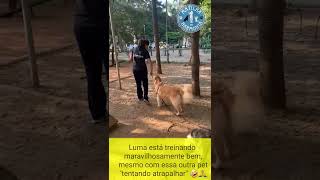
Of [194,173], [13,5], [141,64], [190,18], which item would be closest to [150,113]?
[141,64]

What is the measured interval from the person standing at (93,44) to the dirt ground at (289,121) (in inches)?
25.7

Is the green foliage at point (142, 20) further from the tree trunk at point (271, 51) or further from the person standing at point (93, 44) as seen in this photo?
the tree trunk at point (271, 51)

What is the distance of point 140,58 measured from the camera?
244 cm

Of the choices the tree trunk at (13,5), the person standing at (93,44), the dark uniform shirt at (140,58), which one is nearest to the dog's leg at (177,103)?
the dark uniform shirt at (140,58)

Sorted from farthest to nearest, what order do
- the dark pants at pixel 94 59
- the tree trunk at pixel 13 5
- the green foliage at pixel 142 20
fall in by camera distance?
the tree trunk at pixel 13 5
the dark pants at pixel 94 59
the green foliage at pixel 142 20

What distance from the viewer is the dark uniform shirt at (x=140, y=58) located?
2.43 metres

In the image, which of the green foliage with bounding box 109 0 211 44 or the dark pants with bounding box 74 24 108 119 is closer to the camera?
the green foliage with bounding box 109 0 211 44

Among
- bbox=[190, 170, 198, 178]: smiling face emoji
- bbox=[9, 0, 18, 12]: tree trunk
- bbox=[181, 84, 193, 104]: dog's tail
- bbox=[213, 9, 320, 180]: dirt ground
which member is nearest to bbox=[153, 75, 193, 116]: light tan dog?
bbox=[181, 84, 193, 104]: dog's tail

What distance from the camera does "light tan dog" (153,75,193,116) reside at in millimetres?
2436

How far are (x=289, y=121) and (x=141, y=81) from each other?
0.85 metres

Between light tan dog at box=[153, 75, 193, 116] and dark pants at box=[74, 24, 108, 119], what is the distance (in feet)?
0.98

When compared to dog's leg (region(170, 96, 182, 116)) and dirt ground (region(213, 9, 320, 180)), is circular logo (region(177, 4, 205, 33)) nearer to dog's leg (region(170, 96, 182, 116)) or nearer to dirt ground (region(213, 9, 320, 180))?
dirt ground (region(213, 9, 320, 180))

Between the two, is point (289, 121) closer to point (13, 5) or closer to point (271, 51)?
point (271, 51)

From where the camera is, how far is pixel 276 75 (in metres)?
2.42
